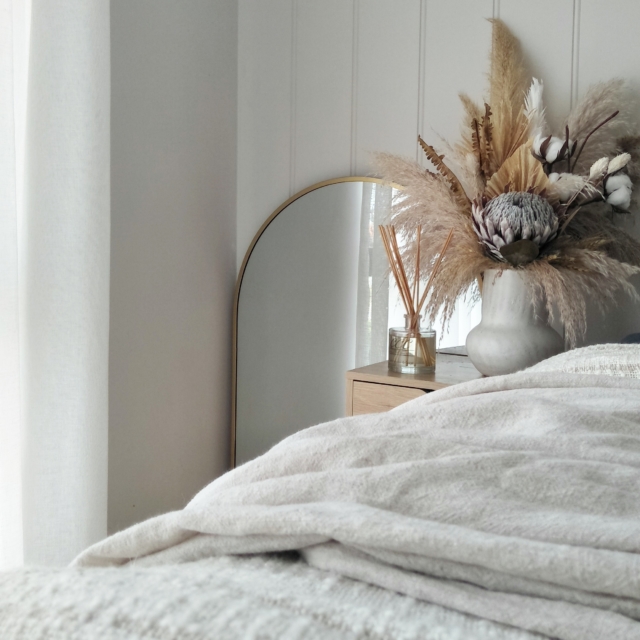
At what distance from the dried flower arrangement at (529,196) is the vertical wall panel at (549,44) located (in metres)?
0.05

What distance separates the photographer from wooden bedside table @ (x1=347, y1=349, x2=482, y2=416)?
1440 millimetres

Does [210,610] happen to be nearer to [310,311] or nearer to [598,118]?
[598,118]

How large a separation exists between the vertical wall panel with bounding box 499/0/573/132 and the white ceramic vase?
0.49m

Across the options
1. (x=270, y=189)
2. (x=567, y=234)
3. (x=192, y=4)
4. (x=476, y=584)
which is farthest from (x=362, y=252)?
(x=476, y=584)

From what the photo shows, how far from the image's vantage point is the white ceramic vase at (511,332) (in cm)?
137

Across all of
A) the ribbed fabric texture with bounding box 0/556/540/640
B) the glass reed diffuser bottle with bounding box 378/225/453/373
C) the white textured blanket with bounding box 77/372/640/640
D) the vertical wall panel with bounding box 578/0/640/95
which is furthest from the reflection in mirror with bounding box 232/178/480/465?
the ribbed fabric texture with bounding box 0/556/540/640

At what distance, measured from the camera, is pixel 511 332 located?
4.54ft

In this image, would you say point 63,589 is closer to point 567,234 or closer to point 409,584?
point 409,584

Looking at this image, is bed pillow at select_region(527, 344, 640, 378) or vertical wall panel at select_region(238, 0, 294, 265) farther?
vertical wall panel at select_region(238, 0, 294, 265)

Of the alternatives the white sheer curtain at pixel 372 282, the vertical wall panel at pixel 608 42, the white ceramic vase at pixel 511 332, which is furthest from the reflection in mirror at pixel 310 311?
the vertical wall panel at pixel 608 42

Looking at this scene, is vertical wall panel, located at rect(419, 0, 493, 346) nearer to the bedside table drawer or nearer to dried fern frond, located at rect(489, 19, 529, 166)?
dried fern frond, located at rect(489, 19, 529, 166)

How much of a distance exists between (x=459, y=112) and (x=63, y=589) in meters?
1.67

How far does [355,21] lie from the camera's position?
1923mm

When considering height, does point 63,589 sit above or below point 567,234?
below
